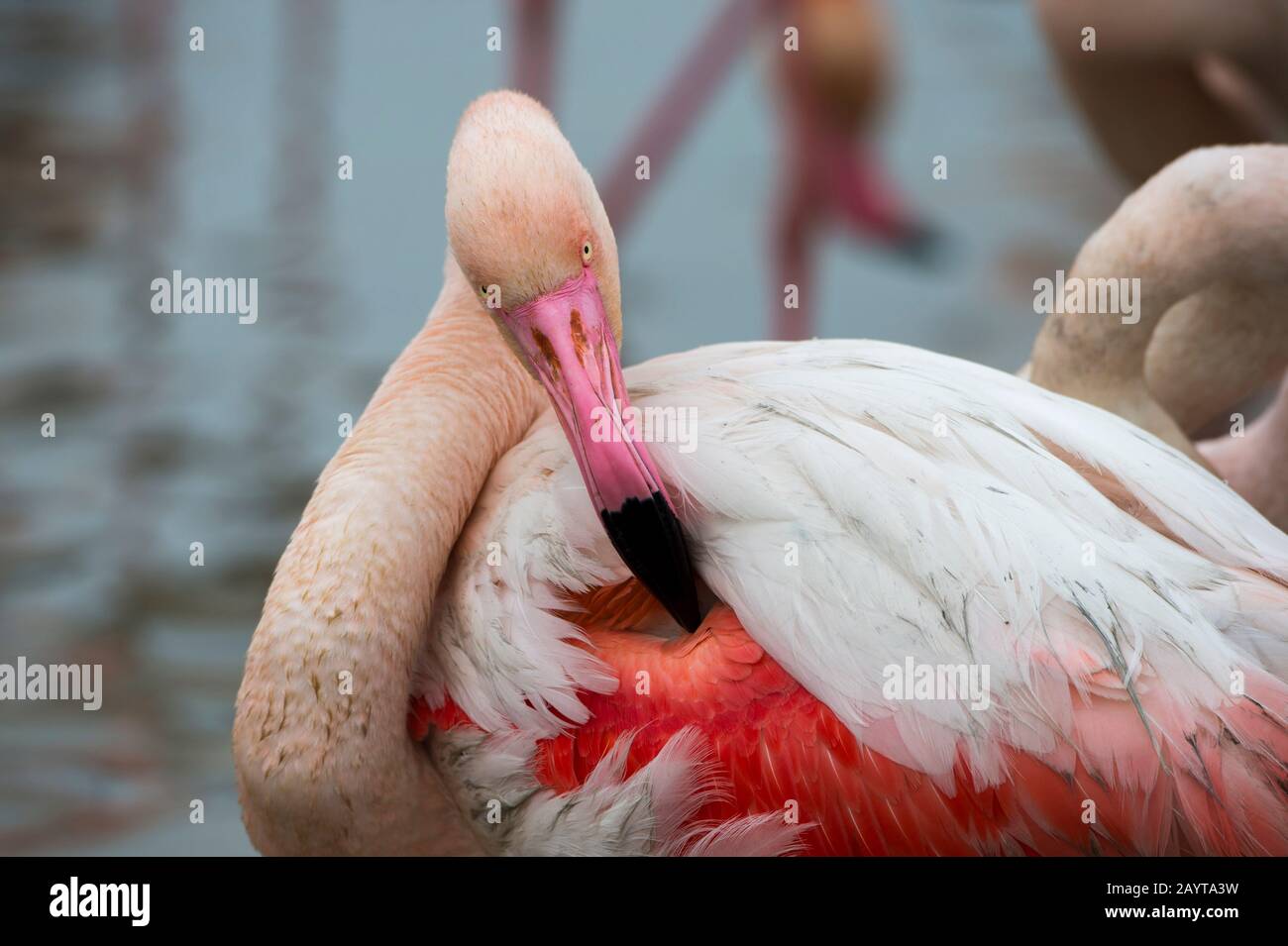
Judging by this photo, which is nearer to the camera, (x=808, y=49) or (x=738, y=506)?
(x=738, y=506)

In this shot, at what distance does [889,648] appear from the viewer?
1863 millimetres

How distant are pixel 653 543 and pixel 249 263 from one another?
389 cm

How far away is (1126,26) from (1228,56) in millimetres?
293

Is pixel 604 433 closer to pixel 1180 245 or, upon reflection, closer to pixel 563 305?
pixel 563 305

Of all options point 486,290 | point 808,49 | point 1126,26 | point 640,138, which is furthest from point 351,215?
point 486,290

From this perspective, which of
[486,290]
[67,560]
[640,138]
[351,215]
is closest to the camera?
[486,290]

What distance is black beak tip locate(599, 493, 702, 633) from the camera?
73.7 inches

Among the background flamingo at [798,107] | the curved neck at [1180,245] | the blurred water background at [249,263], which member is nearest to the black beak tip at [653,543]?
the curved neck at [1180,245]

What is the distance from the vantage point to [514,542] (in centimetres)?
206

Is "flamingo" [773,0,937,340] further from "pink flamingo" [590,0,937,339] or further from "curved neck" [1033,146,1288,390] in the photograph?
"curved neck" [1033,146,1288,390]

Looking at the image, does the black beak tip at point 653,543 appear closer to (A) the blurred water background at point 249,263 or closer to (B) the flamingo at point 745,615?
(B) the flamingo at point 745,615

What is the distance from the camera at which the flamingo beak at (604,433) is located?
1.88m
